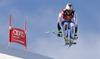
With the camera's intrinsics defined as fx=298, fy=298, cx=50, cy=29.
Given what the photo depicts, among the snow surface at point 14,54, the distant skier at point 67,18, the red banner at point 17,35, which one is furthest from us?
the red banner at point 17,35

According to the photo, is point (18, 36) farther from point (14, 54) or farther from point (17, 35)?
point (14, 54)

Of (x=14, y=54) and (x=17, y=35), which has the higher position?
(x=17, y=35)

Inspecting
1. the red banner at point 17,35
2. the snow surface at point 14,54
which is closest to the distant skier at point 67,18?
the snow surface at point 14,54

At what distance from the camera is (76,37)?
16.4 meters

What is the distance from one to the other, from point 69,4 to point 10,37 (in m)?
4.80

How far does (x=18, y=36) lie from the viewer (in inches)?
773

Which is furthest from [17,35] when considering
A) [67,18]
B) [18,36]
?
[67,18]

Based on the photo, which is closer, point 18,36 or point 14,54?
point 14,54

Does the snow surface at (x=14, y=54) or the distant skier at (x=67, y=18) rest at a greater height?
the distant skier at (x=67, y=18)

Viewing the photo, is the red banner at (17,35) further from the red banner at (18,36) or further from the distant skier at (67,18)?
the distant skier at (67,18)

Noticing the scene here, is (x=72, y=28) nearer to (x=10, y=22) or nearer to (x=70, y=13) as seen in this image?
(x=70, y=13)

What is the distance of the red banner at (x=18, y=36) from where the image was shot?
19.1 m

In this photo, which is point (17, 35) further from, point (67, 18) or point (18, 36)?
point (67, 18)

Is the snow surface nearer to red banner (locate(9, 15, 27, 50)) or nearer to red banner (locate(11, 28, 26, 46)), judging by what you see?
red banner (locate(9, 15, 27, 50))
